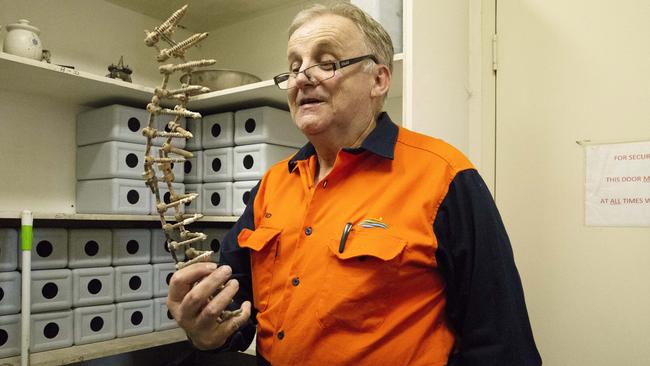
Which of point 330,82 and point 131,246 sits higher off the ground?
point 330,82

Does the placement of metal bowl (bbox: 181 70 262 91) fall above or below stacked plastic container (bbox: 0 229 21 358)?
above

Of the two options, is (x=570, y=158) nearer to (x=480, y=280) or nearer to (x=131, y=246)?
(x=480, y=280)

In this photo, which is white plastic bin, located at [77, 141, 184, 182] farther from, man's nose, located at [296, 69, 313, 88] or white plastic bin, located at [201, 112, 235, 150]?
man's nose, located at [296, 69, 313, 88]

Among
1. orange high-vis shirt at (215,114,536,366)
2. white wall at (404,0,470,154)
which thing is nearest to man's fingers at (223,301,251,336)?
orange high-vis shirt at (215,114,536,366)

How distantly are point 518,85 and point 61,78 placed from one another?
150 centimetres

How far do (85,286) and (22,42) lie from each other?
0.83 meters

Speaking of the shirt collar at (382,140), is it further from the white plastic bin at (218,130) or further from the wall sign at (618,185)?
the white plastic bin at (218,130)

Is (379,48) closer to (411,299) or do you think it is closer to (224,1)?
(411,299)

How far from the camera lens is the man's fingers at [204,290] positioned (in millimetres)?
783

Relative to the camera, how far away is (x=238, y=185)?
1846 millimetres

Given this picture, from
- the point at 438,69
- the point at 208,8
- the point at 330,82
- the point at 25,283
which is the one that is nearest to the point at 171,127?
the point at 330,82

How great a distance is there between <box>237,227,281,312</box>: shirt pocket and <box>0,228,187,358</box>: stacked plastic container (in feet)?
3.11

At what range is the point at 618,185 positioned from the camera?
4.67ft

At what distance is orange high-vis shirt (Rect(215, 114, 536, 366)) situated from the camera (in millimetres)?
875
